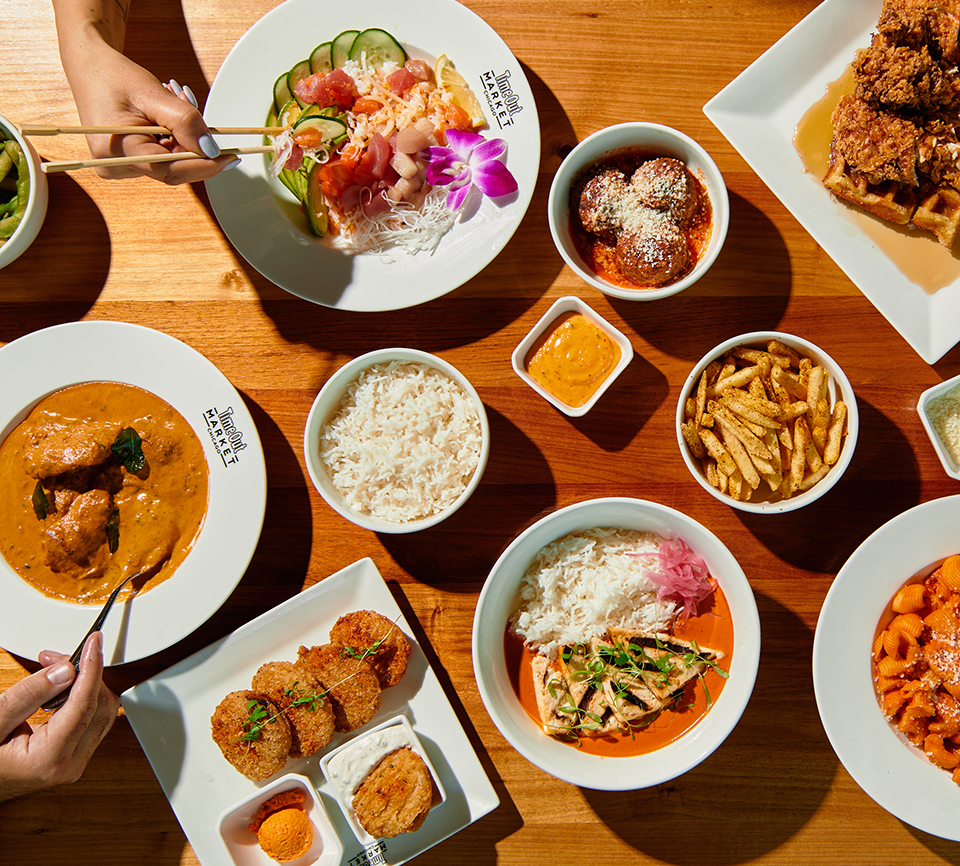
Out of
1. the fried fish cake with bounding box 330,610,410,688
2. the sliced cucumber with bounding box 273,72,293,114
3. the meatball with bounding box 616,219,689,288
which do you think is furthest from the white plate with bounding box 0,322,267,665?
the meatball with bounding box 616,219,689,288

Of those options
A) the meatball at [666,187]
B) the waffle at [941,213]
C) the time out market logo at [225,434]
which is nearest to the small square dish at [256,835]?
the time out market logo at [225,434]

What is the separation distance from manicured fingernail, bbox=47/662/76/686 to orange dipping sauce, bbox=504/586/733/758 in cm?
139

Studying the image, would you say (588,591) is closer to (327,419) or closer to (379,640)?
(379,640)

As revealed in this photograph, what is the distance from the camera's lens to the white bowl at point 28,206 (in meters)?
2.17

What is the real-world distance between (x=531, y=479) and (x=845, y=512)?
110 centimetres

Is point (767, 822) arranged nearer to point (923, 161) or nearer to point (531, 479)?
point (531, 479)

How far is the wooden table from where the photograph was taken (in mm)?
2316

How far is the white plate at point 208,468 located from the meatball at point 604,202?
1292 millimetres

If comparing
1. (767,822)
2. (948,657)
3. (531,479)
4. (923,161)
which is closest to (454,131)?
(531,479)

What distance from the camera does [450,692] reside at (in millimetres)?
2330

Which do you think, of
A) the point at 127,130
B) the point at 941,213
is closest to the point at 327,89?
the point at 127,130

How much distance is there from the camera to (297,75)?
224 centimetres

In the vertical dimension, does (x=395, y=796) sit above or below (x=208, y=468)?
below

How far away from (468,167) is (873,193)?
1337 mm
